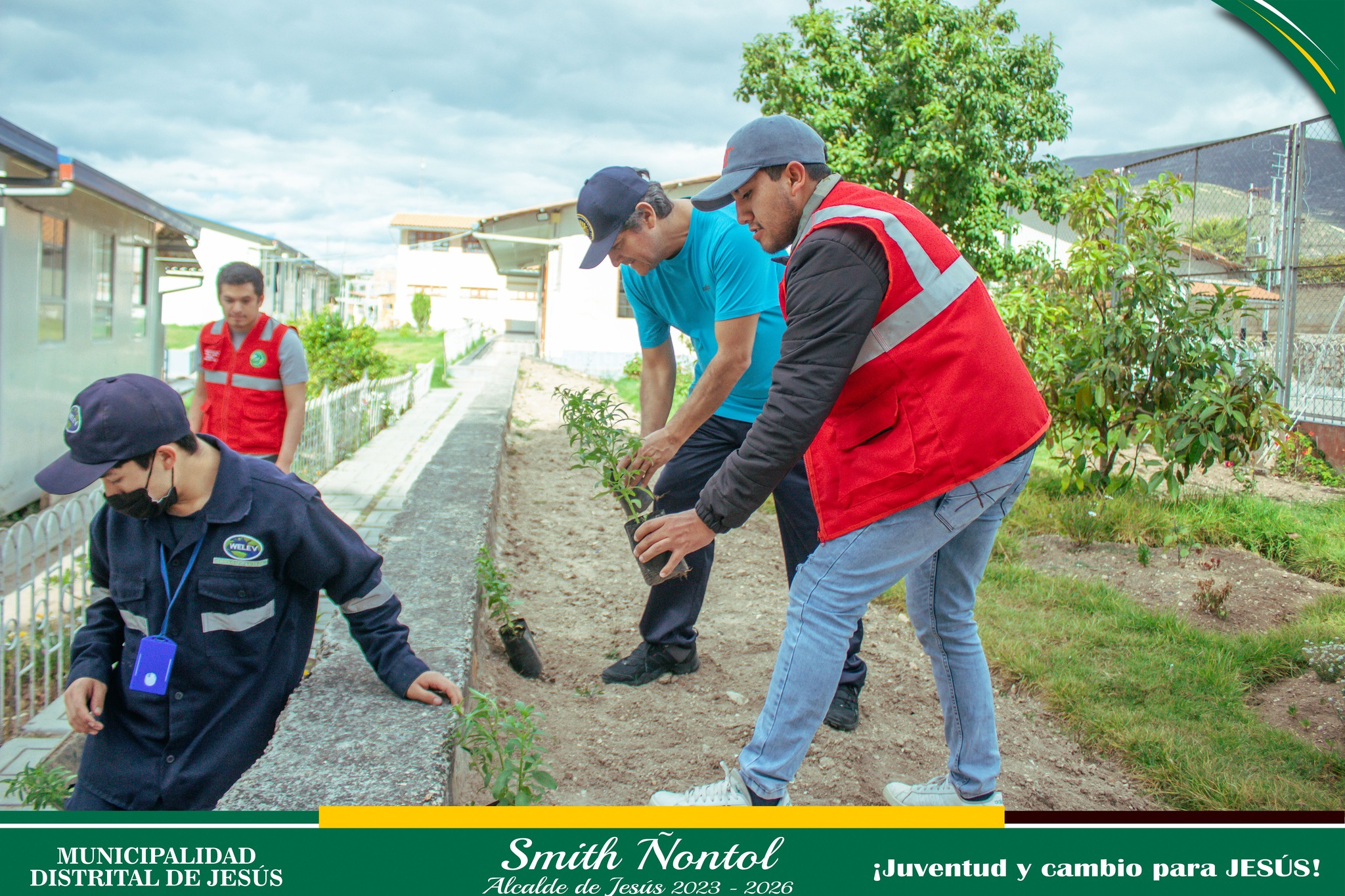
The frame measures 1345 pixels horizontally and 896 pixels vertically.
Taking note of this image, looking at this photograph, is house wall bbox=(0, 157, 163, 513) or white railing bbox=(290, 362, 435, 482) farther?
white railing bbox=(290, 362, 435, 482)

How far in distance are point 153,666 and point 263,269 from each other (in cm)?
2279

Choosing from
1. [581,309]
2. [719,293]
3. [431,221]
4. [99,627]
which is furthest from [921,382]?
[431,221]

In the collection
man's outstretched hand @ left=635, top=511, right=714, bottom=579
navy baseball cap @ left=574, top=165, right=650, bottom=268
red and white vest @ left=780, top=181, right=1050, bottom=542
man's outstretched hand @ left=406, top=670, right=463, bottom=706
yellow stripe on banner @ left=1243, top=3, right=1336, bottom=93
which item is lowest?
man's outstretched hand @ left=406, top=670, right=463, bottom=706

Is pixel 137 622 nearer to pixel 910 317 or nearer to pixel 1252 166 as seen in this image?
pixel 910 317

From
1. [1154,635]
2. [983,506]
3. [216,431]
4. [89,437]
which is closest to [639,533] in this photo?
[983,506]

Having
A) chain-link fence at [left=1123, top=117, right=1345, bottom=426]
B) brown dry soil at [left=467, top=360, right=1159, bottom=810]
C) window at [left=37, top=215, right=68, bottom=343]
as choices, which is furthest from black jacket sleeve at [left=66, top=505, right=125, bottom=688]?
window at [left=37, top=215, right=68, bottom=343]

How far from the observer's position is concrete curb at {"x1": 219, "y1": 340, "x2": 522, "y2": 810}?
1812 millimetres

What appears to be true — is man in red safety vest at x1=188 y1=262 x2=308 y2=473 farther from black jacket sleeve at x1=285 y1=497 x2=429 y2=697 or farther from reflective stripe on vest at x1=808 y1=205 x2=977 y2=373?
reflective stripe on vest at x1=808 y1=205 x2=977 y2=373

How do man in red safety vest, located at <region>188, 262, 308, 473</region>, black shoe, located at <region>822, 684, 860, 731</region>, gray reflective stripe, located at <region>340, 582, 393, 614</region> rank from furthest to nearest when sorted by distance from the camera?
man in red safety vest, located at <region>188, 262, 308, 473</region>
black shoe, located at <region>822, 684, 860, 731</region>
gray reflective stripe, located at <region>340, 582, 393, 614</region>

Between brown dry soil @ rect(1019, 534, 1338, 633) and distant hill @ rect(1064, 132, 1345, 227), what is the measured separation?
3.39 m

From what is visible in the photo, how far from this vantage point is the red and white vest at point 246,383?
4.23m

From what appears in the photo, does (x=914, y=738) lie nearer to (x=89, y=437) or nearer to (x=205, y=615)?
(x=205, y=615)

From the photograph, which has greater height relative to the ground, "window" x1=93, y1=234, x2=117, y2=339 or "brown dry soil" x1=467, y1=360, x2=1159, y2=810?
"window" x1=93, y1=234, x2=117, y2=339

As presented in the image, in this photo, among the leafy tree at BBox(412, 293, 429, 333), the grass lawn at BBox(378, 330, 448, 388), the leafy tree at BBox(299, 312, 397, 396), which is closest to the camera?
the leafy tree at BBox(299, 312, 397, 396)
